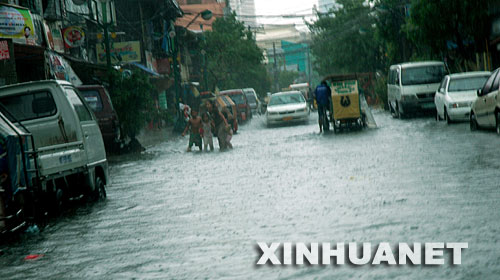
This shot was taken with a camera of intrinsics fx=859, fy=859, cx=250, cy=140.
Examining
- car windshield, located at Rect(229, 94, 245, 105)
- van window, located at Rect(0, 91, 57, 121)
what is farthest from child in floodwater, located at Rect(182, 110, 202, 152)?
car windshield, located at Rect(229, 94, 245, 105)

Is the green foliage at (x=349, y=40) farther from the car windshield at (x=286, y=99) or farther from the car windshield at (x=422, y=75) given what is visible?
the car windshield at (x=422, y=75)

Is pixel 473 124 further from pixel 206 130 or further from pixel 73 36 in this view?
pixel 73 36

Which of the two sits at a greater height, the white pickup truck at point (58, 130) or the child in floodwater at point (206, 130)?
the white pickup truck at point (58, 130)

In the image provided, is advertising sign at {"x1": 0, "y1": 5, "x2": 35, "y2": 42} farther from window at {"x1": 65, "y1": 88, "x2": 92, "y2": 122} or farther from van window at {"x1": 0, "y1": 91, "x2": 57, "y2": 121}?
van window at {"x1": 0, "y1": 91, "x2": 57, "y2": 121}

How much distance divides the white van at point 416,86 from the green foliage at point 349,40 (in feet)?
110

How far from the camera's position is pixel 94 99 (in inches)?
890

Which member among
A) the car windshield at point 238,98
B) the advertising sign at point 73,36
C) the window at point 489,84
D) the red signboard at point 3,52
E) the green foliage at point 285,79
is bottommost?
the green foliage at point 285,79

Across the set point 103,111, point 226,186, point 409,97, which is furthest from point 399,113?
point 226,186

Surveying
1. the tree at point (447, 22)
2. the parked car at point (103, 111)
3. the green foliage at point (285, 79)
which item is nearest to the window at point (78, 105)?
the parked car at point (103, 111)

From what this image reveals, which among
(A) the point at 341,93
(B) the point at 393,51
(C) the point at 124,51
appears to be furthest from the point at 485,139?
(B) the point at 393,51

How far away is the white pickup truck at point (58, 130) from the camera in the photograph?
11.3m

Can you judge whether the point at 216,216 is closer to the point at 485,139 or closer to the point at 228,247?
the point at 228,247

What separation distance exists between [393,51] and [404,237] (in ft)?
141

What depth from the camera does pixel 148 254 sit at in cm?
762
